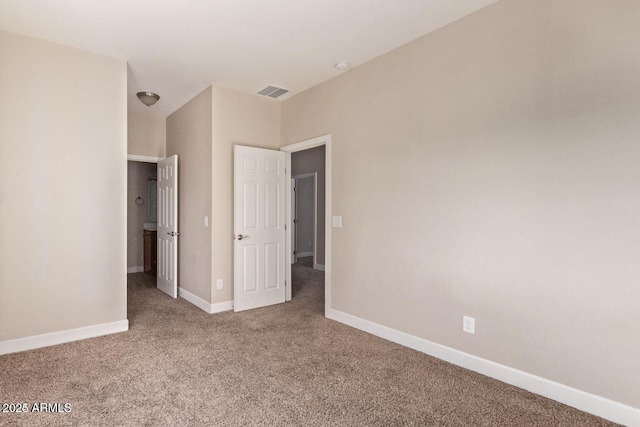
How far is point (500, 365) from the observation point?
244cm

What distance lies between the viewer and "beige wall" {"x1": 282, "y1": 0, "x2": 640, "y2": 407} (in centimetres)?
198

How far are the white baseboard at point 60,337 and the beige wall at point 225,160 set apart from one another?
104cm

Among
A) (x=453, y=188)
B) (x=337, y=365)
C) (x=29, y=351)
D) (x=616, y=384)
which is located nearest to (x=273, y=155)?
(x=453, y=188)

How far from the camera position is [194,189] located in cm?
451

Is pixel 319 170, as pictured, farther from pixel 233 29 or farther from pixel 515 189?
pixel 515 189

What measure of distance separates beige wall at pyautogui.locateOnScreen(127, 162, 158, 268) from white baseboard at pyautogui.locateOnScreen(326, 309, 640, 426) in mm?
5298

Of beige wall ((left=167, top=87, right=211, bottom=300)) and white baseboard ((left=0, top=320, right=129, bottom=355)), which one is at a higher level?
beige wall ((left=167, top=87, right=211, bottom=300))

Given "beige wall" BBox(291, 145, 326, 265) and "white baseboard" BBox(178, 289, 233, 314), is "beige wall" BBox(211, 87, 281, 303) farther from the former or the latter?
"beige wall" BBox(291, 145, 326, 265)

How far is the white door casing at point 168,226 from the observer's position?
15.3 feet

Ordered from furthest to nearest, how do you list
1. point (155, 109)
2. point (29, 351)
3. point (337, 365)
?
point (155, 109)
point (29, 351)
point (337, 365)

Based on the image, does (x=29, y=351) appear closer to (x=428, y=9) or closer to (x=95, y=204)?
(x=95, y=204)

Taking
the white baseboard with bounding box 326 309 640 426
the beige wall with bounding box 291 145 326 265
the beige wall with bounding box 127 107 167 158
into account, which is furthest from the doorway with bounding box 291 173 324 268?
the white baseboard with bounding box 326 309 640 426

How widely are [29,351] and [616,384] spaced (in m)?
4.35

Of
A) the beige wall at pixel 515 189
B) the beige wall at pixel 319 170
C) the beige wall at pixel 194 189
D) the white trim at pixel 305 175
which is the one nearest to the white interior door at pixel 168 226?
the beige wall at pixel 194 189
